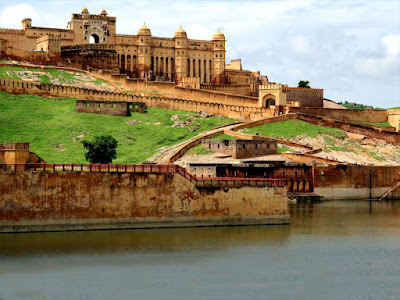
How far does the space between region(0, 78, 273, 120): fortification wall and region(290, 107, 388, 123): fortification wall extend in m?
5.27

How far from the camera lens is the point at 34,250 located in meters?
39.1

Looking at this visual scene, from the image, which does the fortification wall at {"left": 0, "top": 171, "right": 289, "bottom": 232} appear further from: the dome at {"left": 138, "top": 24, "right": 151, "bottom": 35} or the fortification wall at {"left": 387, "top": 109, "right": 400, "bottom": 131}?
the dome at {"left": 138, "top": 24, "right": 151, "bottom": 35}

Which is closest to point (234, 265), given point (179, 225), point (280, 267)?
point (280, 267)

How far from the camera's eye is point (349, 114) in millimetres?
87875

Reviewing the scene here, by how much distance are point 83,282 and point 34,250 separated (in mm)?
5350

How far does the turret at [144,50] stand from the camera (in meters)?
92.9

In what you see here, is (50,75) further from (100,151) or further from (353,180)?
(353,180)

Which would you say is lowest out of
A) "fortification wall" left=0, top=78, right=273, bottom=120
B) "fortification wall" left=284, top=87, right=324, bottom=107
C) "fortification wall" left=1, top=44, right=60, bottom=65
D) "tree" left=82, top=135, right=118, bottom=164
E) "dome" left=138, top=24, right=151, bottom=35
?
"tree" left=82, top=135, right=118, bottom=164

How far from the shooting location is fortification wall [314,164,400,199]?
6612cm

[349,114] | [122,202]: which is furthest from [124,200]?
[349,114]

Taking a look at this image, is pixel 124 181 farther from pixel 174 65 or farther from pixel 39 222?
pixel 174 65

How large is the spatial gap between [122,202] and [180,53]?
54.3 metres

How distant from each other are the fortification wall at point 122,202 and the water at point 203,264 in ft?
2.03

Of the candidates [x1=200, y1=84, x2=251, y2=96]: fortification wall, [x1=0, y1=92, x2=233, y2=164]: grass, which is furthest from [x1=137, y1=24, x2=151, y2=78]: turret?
[x1=0, y1=92, x2=233, y2=164]: grass
